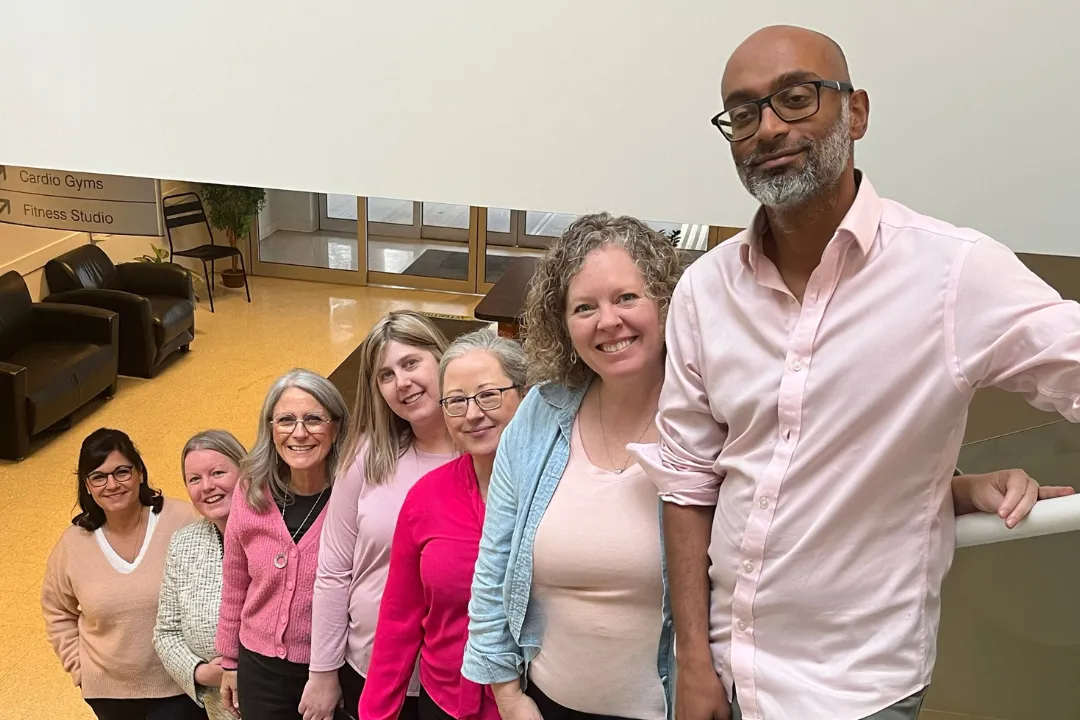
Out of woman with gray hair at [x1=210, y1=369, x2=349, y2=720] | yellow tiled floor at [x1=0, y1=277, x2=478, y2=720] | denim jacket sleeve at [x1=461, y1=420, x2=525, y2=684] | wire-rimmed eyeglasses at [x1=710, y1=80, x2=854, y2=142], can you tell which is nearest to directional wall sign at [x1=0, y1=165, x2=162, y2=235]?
woman with gray hair at [x1=210, y1=369, x2=349, y2=720]

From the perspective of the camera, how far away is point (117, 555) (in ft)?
11.0

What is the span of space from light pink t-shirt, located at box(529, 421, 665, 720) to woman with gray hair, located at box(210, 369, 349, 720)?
1.06 metres

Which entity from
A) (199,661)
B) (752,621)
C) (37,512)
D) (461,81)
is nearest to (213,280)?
(37,512)

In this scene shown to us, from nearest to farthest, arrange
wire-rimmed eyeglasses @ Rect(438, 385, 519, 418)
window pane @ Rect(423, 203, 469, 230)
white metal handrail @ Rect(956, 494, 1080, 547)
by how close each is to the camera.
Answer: white metal handrail @ Rect(956, 494, 1080, 547)
wire-rimmed eyeglasses @ Rect(438, 385, 519, 418)
window pane @ Rect(423, 203, 469, 230)

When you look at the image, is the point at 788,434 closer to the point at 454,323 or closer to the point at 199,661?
the point at 199,661

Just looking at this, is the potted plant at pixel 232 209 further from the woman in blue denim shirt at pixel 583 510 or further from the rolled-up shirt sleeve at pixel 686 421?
the rolled-up shirt sleeve at pixel 686 421

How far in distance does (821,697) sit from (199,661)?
2.29m

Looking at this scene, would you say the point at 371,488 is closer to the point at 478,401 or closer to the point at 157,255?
the point at 478,401

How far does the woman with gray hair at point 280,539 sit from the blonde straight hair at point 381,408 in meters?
0.18

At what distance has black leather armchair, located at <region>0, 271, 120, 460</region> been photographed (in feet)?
23.4

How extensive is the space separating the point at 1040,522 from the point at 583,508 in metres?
0.85

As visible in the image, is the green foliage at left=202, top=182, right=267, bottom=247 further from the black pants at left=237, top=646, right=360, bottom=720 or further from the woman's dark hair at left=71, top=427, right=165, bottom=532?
the black pants at left=237, top=646, right=360, bottom=720

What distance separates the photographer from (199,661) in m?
3.10

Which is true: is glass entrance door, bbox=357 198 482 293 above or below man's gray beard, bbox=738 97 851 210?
below
